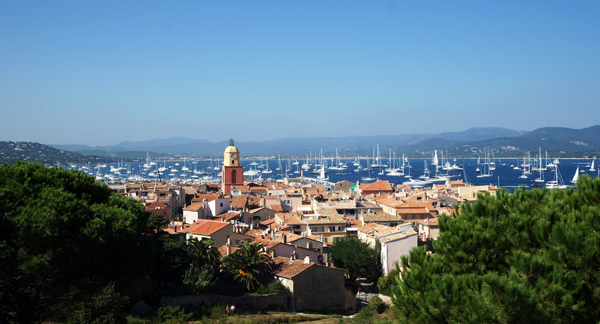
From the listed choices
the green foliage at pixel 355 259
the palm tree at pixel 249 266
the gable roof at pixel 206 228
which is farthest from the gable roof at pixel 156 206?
the palm tree at pixel 249 266

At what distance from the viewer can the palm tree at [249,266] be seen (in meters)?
23.9

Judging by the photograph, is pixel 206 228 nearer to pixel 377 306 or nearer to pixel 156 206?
pixel 156 206

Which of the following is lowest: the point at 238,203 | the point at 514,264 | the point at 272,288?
the point at 272,288

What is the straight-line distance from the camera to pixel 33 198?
17609 millimetres

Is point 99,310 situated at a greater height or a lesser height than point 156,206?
greater

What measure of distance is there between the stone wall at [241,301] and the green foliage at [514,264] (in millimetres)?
11227

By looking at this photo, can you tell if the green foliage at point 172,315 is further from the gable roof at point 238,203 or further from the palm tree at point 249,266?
the gable roof at point 238,203

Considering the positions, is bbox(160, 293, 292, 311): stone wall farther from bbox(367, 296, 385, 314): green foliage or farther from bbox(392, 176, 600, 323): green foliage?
bbox(392, 176, 600, 323): green foliage

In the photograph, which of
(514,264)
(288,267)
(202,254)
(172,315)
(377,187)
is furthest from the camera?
(377,187)

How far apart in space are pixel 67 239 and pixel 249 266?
907 cm

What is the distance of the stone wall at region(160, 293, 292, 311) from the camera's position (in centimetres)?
2081

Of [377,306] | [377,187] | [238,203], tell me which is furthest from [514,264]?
[377,187]

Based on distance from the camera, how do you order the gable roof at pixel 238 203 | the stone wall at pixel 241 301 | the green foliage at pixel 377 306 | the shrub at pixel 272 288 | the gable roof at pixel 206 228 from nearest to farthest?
the stone wall at pixel 241 301 < the shrub at pixel 272 288 < the green foliage at pixel 377 306 < the gable roof at pixel 206 228 < the gable roof at pixel 238 203

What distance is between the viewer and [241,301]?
2220 cm
